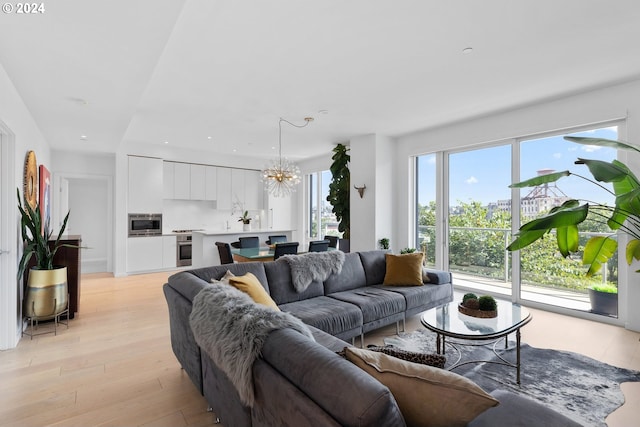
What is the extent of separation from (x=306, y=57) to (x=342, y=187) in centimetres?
371

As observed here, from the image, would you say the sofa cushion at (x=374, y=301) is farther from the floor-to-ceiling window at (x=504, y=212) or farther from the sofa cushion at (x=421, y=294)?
the floor-to-ceiling window at (x=504, y=212)

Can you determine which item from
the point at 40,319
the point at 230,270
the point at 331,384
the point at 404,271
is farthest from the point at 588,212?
the point at 40,319

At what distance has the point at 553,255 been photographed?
13.9 feet

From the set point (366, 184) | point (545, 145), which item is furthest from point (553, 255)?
point (366, 184)

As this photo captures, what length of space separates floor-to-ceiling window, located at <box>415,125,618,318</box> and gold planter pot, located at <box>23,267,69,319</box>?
5170 mm

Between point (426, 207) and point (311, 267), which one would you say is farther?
point (426, 207)

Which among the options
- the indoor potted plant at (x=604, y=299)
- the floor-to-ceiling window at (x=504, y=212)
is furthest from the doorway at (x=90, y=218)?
the indoor potted plant at (x=604, y=299)

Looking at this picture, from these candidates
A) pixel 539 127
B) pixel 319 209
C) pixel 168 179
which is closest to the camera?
pixel 539 127

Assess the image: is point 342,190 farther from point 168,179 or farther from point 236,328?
point 236,328

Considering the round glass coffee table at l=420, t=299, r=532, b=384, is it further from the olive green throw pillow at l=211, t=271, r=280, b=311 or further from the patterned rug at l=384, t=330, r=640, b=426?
the olive green throw pillow at l=211, t=271, r=280, b=311

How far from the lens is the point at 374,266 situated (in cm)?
390

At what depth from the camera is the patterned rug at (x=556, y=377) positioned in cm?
215

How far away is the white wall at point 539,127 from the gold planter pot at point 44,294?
195 inches

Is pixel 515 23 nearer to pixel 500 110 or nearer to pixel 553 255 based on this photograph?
pixel 500 110
